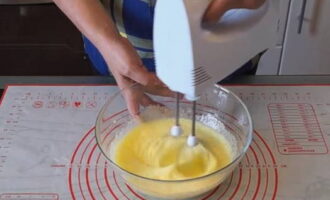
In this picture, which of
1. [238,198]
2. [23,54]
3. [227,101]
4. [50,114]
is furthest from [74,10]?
[23,54]

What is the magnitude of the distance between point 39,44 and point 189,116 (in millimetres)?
931

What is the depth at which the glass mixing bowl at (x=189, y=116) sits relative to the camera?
0.66 meters

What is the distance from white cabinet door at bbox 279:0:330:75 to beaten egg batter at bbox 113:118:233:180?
33.3 inches

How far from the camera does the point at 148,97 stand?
84 centimetres

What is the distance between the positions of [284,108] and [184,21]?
1.30ft

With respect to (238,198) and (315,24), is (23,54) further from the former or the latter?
(238,198)

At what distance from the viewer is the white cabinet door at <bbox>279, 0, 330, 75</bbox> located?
152 cm

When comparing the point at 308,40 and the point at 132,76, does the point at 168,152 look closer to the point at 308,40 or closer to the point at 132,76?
the point at 132,76

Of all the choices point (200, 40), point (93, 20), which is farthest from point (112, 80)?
point (200, 40)

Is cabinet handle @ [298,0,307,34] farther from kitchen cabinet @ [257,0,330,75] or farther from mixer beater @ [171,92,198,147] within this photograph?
mixer beater @ [171,92,198,147]

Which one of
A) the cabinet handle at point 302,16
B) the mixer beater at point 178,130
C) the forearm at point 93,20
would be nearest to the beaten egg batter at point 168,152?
the mixer beater at point 178,130

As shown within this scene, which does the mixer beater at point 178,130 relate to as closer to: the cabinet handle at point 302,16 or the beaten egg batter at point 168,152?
the beaten egg batter at point 168,152

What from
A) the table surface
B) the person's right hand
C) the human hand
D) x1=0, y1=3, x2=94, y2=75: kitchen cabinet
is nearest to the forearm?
the person's right hand

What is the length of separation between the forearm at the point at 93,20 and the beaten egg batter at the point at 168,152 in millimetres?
147
